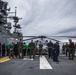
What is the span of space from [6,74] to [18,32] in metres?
81.1

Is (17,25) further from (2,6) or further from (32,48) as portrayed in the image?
(32,48)

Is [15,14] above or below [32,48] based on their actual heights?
above

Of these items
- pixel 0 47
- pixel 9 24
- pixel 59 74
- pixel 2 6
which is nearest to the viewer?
pixel 59 74

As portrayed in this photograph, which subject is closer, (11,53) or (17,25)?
(11,53)

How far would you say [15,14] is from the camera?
8788 centimetres

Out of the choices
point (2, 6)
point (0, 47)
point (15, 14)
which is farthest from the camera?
Answer: point (15, 14)

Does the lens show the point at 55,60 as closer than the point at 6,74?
No

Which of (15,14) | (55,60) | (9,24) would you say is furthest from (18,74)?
(15,14)

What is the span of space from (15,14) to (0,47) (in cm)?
6382

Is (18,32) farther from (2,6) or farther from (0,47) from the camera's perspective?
(0,47)

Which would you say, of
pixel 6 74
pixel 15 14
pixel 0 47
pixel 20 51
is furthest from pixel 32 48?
pixel 15 14

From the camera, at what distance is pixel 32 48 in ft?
72.4

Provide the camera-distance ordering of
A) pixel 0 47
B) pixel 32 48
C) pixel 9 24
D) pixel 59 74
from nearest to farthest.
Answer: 1. pixel 59 74
2. pixel 32 48
3. pixel 0 47
4. pixel 9 24

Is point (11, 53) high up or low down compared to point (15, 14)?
down
